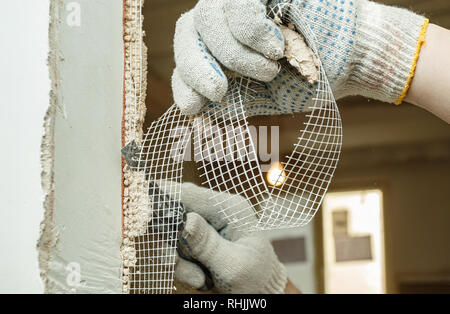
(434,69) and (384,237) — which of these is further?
(384,237)

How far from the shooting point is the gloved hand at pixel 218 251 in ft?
2.75

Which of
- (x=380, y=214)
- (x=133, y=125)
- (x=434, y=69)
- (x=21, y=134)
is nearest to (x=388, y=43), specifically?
(x=434, y=69)

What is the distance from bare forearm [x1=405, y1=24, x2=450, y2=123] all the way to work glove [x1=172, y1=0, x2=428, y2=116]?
14 millimetres

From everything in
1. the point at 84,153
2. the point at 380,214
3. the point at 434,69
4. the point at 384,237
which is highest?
the point at 434,69

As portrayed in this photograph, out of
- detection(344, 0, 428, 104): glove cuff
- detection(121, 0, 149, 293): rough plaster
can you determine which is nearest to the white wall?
detection(121, 0, 149, 293): rough plaster

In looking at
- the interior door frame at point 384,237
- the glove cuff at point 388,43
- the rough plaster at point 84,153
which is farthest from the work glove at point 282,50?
the interior door frame at point 384,237

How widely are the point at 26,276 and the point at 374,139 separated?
2.16 metres

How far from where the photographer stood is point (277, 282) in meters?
1.04

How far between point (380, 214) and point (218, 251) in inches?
63.2

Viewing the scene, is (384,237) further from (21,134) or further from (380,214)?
(21,134)

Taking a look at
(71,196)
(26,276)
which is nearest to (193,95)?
(71,196)

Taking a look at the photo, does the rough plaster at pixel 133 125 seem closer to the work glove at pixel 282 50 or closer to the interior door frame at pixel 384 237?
the work glove at pixel 282 50

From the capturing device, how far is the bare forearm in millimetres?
728
